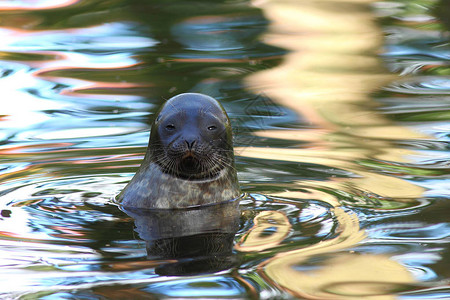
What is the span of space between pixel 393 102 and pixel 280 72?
186 centimetres

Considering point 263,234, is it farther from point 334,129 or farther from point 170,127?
point 334,129

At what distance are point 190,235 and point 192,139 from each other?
0.79 meters

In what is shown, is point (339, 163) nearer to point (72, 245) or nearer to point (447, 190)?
point (447, 190)

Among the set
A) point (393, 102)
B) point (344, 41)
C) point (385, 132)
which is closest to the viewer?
point (385, 132)

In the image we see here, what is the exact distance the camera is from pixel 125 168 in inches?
279

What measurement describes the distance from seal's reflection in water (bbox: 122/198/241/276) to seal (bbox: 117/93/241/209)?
9 centimetres

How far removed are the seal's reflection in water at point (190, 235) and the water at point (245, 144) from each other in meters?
0.02

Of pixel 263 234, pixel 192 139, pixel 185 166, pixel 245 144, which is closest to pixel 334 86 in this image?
pixel 245 144

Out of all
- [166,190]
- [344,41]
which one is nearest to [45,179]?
[166,190]

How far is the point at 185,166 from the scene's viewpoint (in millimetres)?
6066

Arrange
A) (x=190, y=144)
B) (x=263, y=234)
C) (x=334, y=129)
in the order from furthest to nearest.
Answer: (x=334, y=129) < (x=190, y=144) < (x=263, y=234)

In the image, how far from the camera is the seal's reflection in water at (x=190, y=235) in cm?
461

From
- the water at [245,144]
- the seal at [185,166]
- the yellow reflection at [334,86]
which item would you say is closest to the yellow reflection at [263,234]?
the water at [245,144]

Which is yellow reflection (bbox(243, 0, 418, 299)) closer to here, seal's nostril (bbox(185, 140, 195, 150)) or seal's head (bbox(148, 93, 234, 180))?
seal's head (bbox(148, 93, 234, 180))
